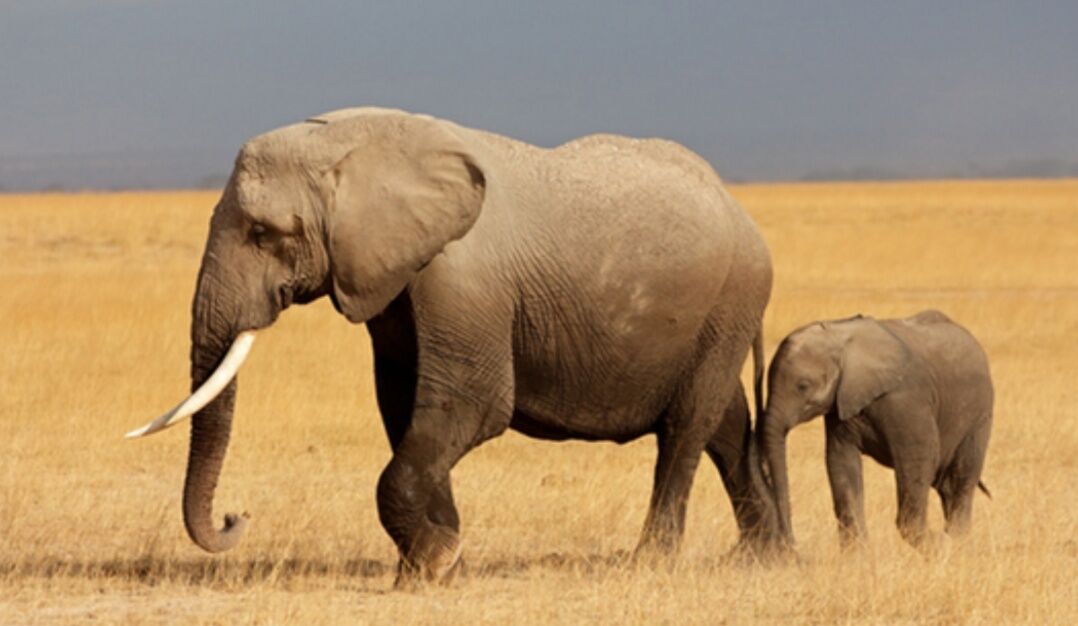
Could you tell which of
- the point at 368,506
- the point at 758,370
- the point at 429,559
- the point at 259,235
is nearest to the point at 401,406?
the point at 429,559

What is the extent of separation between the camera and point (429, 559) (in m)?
9.19

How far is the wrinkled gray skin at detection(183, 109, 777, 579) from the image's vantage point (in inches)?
345

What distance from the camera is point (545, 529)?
11578mm

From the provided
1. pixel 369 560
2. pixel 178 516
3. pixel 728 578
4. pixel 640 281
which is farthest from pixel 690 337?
pixel 178 516

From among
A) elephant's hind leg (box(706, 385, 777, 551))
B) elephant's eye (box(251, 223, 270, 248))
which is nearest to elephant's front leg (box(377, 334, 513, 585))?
elephant's eye (box(251, 223, 270, 248))

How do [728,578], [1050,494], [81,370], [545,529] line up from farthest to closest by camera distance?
1. [81,370]
2. [1050,494]
3. [545,529]
4. [728,578]

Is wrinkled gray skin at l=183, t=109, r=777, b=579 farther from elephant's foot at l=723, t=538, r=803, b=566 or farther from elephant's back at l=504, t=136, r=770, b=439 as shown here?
elephant's foot at l=723, t=538, r=803, b=566

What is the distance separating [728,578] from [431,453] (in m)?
1.53

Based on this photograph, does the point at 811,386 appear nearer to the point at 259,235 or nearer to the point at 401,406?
A: the point at 401,406

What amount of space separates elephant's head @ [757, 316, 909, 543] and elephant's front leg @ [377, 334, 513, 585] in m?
1.93

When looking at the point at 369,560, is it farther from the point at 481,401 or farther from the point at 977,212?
the point at 977,212

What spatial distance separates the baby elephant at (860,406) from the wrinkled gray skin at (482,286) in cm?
35

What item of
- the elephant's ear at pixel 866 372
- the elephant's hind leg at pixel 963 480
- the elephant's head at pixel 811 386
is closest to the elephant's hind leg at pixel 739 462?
the elephant's head at pixel 811 386

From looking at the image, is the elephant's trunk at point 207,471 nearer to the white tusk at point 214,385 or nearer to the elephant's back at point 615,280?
the white tusk at point 214,385
